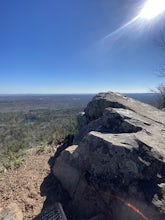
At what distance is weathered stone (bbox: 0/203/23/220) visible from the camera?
12.3ft

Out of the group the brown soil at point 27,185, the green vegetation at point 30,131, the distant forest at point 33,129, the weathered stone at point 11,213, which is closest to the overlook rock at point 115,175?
the brown soil at point 27,185

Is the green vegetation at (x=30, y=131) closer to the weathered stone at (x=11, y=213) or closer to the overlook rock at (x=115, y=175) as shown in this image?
the weathered stone at (x=11, y=213)

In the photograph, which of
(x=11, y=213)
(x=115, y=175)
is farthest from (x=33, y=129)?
(x=115, y=175)

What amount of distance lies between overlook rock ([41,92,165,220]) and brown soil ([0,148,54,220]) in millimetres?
218

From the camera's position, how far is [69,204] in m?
3.96

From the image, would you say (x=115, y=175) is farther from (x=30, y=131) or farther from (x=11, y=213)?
(x=30, y=131)

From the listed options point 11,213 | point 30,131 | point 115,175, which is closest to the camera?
point 115,175

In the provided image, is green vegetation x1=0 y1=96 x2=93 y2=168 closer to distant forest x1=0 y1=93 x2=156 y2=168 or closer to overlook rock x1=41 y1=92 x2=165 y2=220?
distant forest x1=0 y1=93 x2=156 y2=168

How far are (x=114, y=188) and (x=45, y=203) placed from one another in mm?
1417

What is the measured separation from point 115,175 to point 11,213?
176cm

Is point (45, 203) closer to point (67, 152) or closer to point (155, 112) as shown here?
point (67, 152)

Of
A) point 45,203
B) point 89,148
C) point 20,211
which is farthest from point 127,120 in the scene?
point 20,211

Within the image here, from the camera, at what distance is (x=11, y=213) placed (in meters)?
3.85

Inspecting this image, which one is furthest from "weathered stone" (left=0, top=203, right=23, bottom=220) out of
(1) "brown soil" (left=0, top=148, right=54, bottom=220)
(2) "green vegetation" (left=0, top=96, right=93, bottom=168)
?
(2) "green vegetation" (left=0, top=96, right=93, bottom=168)
